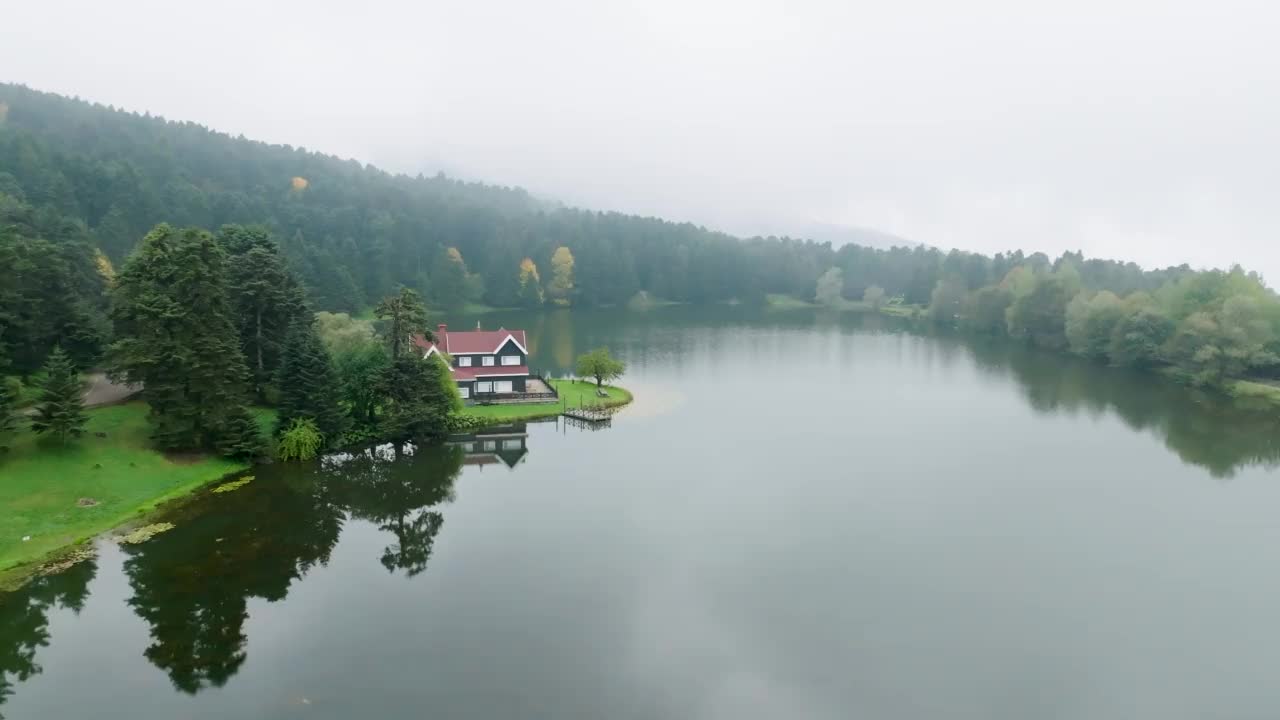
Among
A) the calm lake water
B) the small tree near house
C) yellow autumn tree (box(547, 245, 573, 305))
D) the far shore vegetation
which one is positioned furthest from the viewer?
yellow autumn tree (box(547, 245, 573, 305))

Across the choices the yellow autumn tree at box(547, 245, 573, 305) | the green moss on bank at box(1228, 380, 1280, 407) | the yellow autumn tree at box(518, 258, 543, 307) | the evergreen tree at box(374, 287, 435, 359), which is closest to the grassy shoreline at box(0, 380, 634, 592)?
the evergreen tree at box(374, 287, 435, 359)

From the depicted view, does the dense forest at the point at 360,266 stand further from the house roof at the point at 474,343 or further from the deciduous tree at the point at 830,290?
the house roof at the point at 474,343

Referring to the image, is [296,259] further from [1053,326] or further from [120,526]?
[1053,326]

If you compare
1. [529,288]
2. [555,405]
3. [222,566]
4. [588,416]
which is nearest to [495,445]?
[588,416]

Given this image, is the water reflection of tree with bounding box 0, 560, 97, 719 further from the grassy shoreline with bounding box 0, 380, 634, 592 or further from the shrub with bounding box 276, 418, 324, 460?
the shrub with bounding box 276, 418, 324, 460

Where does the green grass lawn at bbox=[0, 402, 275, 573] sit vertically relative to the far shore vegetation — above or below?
below

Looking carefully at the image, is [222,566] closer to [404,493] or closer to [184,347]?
[404,493]
